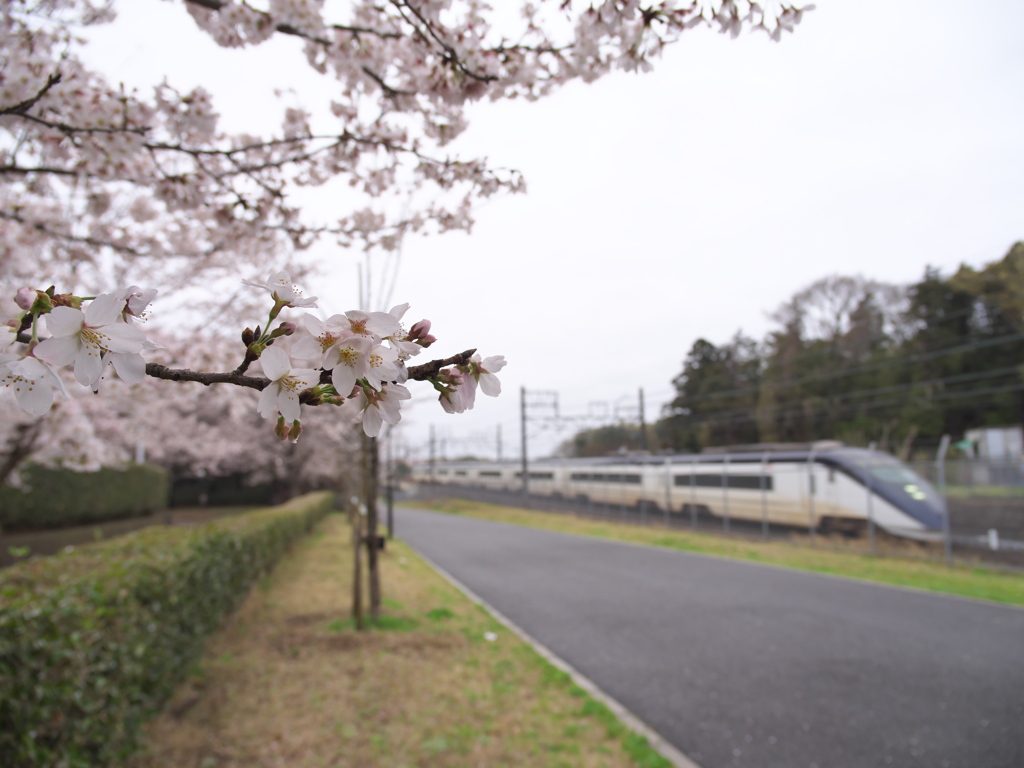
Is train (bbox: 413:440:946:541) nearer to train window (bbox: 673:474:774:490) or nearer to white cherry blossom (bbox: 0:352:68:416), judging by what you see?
train window (bbox: 673:474:774:490)

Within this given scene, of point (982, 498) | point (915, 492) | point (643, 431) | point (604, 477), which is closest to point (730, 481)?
point (915, 492)

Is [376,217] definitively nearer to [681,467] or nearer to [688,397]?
[681,467]

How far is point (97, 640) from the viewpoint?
2.59 meters

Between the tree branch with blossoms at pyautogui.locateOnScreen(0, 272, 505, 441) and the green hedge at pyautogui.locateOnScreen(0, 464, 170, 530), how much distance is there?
45.3 ft

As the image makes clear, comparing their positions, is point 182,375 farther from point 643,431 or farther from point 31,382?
point 643,431

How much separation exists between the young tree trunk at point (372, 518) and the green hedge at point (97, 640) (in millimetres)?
1835

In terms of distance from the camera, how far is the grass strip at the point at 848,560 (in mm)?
8641

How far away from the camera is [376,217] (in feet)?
11.7

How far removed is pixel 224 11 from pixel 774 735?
508cm

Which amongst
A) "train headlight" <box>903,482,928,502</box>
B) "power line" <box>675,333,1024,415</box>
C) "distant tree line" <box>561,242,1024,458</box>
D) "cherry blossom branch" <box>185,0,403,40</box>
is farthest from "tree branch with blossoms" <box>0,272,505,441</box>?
"power line" <box>675,333,1024,415</box>

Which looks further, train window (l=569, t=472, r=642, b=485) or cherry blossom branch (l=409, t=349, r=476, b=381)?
train window (l=569, t=472, r=642, b=485)

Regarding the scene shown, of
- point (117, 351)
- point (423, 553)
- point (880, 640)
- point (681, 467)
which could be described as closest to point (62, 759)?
point (117, 351)

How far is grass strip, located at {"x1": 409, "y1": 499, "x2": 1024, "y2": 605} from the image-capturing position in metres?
8.64

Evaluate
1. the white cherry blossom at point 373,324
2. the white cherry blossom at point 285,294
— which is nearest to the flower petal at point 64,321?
the white cherry blossom at point 285,294
